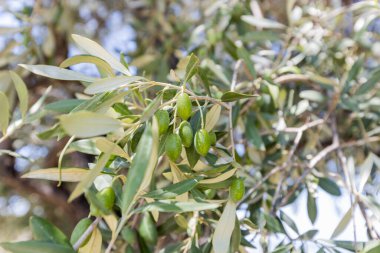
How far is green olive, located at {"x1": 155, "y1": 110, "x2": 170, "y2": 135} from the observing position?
0.59 meters

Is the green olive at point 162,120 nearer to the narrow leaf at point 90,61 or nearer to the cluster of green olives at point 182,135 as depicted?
the cluster of green olives at point 182,135

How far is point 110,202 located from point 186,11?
1.69 meters

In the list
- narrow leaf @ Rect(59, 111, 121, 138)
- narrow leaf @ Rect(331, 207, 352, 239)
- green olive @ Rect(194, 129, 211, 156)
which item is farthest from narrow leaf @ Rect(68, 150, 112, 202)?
narrow leaf @ Rect(331, 207, 352, 239)

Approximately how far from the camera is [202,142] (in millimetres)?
623

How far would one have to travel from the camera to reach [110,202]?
624mm

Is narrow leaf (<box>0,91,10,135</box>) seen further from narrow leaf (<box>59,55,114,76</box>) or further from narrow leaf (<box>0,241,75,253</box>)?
narrow leaf (<box>0,241,75,253</box>)

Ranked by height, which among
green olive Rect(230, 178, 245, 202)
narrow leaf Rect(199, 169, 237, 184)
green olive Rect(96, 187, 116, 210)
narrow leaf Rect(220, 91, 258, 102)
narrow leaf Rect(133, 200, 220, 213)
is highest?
narrow leaf Rect(220, 91, 258, 102)

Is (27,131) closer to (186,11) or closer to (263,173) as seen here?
A: (186,11)

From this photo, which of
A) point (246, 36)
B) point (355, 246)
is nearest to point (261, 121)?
point (246, 36)

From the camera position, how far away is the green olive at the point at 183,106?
0.60 m

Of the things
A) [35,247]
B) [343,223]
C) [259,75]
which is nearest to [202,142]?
[35,247]

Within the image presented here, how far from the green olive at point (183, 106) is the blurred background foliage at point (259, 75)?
6.1 inches

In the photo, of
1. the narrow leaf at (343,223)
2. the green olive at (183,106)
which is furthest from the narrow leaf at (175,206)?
the narrow leaf at (343,223)

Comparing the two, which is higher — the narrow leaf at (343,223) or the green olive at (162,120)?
the green olive at (162,120)
